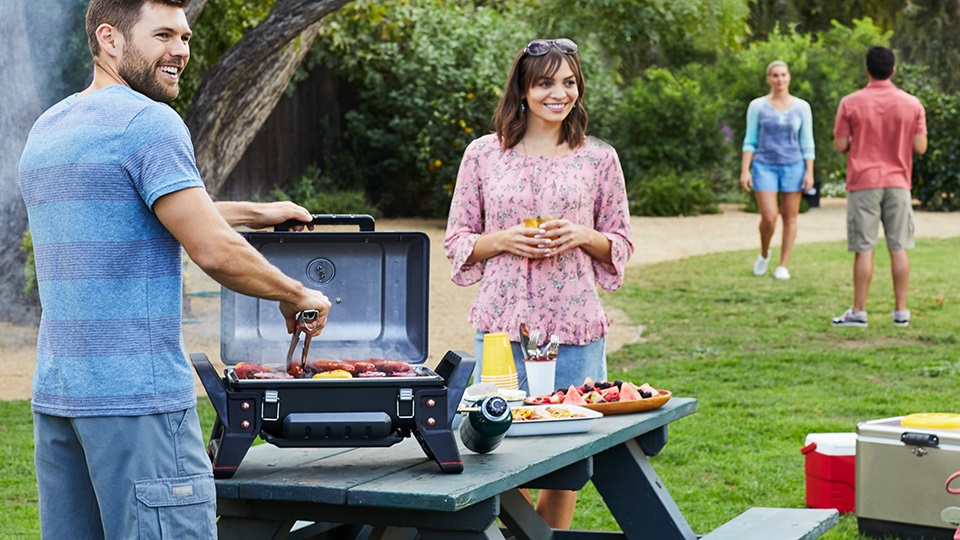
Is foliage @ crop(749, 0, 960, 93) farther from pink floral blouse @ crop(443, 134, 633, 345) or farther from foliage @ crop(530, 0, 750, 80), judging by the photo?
pink floral blouse @ crop(443, 134, 633, 345)

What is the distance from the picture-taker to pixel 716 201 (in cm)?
2338

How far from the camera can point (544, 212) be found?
4.39 metres

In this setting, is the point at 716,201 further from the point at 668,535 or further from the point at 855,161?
the point at 668,535

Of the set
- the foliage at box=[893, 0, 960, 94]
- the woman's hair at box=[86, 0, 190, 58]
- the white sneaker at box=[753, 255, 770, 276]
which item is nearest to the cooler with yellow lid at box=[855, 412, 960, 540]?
the woman's hair at box=[86, 0, 190, 58]

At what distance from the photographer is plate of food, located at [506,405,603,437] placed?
3.56 m

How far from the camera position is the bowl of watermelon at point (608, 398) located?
12.6 feet

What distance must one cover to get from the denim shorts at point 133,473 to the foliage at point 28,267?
731cm

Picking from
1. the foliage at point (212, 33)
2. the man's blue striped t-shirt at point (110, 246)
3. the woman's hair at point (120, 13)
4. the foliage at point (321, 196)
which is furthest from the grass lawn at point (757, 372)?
the foliage at point (321, 196)

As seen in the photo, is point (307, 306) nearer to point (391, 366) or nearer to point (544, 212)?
point (391, 366)

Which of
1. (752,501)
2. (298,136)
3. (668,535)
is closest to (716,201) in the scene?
(298,136)

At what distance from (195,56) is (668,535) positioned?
11.2m

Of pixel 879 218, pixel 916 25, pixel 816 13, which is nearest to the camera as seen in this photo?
pixel 879 218

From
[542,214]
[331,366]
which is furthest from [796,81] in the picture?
[331,366]

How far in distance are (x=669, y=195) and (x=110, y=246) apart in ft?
59.8
